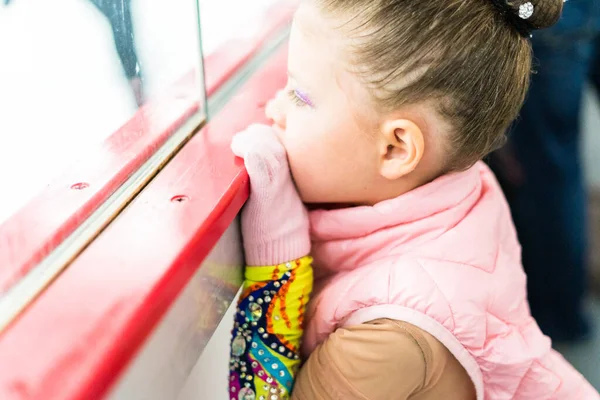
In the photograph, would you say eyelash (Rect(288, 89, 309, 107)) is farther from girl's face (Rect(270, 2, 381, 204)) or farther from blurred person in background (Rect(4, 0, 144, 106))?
blurred person in background (Rect(4, 0, 144, 106))

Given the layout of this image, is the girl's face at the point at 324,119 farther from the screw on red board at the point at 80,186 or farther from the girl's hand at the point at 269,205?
the screw on red board at the point at 80,186

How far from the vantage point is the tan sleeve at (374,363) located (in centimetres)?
73

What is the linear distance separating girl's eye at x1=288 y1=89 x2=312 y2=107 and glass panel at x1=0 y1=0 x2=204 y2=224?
193 mm

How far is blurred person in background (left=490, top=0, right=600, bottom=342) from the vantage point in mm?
1463

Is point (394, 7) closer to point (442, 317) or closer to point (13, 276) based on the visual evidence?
point (442, 317)

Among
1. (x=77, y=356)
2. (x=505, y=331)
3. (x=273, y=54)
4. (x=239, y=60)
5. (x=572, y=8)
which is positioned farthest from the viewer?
(x=572, y=8)

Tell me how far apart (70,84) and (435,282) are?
0.49 metres

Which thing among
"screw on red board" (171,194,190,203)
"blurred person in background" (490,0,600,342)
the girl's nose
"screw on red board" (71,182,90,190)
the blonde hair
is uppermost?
the blonde hair

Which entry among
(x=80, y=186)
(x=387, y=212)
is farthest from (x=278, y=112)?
(x=80, y=186)

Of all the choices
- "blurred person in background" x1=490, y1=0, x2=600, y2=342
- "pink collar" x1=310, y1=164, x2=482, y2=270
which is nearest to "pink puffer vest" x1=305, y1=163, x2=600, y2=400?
"pink collar" x1=310, y1=164, x2=482, y2=270

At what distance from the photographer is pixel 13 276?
51 centimetres

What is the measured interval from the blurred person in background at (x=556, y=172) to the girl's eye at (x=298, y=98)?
0.91 meters

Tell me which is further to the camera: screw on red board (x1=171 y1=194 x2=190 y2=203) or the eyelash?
the eyelash

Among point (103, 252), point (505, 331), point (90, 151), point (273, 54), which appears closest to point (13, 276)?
point (103, 252)
